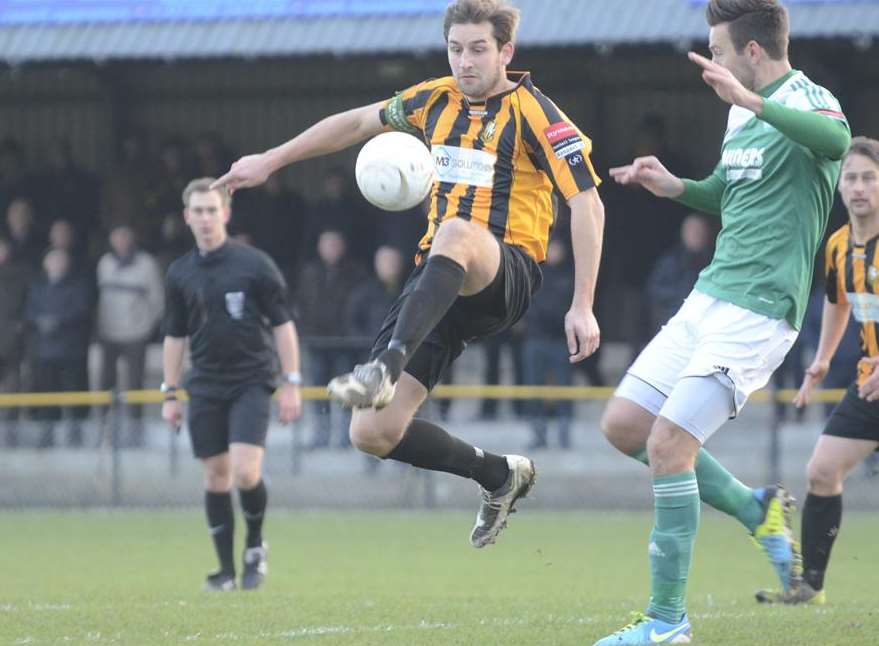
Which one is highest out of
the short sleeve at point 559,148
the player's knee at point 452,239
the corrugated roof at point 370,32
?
the corrugated roof at point 370,32

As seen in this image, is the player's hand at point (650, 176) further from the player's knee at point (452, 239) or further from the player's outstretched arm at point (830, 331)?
the player's outstretched arm at point (830, 331)

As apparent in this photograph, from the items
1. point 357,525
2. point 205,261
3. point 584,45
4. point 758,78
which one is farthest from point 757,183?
point 584,45

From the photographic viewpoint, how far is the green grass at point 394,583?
23.1ft

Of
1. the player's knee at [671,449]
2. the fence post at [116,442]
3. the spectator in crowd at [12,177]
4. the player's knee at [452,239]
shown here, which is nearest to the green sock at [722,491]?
the player's knee at [671,449]

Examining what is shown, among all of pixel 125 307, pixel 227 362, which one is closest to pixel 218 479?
pixel 227 362

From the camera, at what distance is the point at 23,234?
59.4 feet

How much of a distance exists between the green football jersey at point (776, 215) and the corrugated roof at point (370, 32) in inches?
340

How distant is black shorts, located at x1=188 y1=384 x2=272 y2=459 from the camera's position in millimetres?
9938

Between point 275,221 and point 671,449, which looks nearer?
point 671,449

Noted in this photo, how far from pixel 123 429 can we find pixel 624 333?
498cm

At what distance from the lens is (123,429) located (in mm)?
15734

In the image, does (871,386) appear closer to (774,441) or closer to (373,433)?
(373,433)

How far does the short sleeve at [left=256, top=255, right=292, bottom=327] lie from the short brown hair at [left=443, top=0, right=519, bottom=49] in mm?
3478

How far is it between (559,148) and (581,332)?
0.78m
